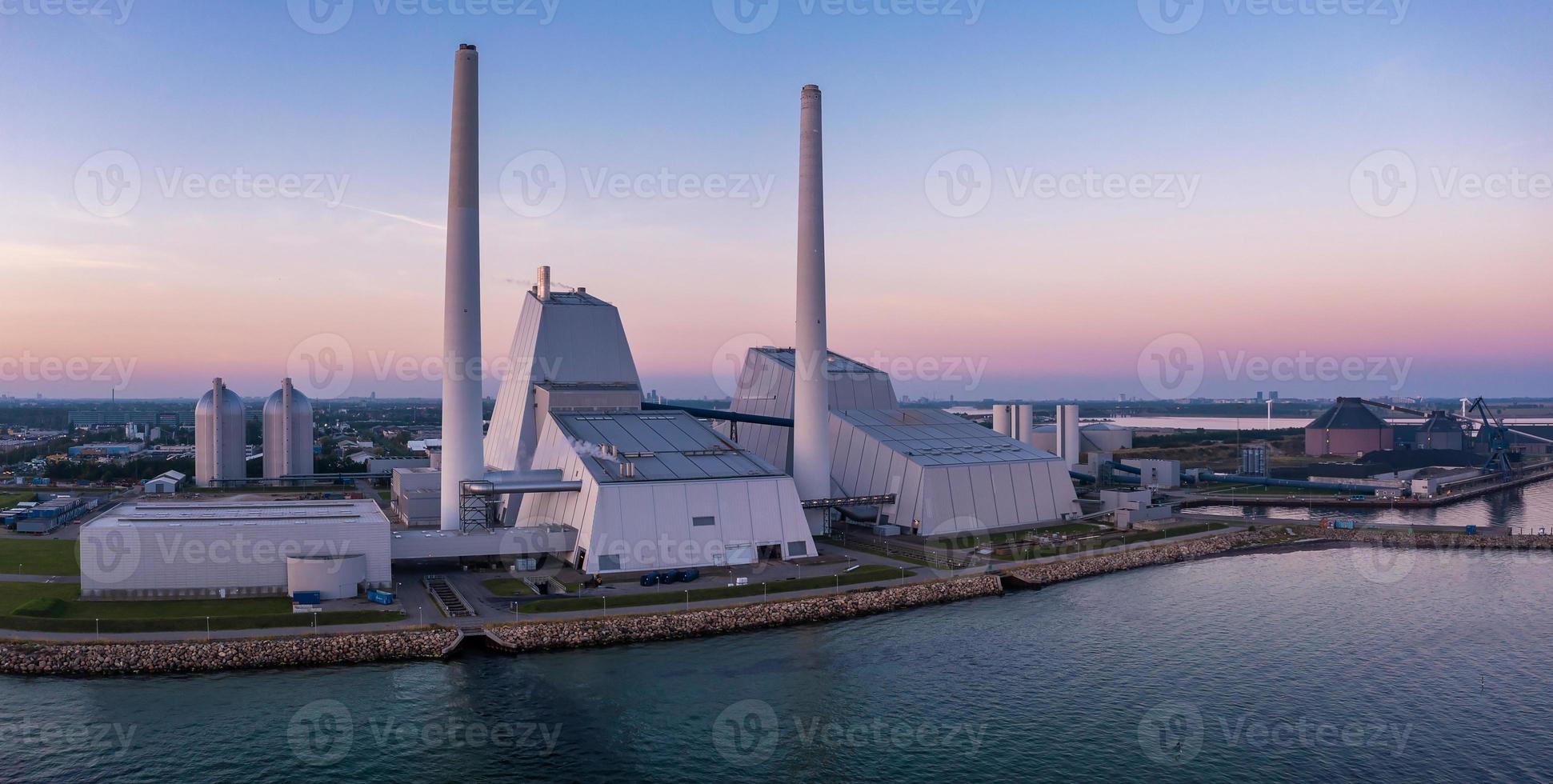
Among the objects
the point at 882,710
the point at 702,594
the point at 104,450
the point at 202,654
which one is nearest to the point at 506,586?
the point at 702,594

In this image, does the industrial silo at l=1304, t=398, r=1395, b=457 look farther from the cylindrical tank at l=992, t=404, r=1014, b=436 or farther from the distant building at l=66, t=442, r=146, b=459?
the distant building at l=66, t=442, r=146, b=459

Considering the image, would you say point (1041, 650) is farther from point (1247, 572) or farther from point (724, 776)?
point (1247, 572)

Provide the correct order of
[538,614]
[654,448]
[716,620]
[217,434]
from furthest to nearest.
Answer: [217,434] → [654,448] → [716,620] → [538,614]

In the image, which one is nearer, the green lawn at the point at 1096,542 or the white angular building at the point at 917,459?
the green lawn at the point at 1096,542

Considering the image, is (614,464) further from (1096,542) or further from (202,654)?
(1096,542)

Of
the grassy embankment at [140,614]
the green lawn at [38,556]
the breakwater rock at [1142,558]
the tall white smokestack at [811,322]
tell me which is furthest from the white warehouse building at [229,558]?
the breakwater rock at [1142,558]

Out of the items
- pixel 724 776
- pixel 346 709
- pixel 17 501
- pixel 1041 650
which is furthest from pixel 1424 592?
pixel 17 501

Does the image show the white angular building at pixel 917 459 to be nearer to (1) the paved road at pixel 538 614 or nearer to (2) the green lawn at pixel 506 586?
(1) the paved road at pixel 538 614
